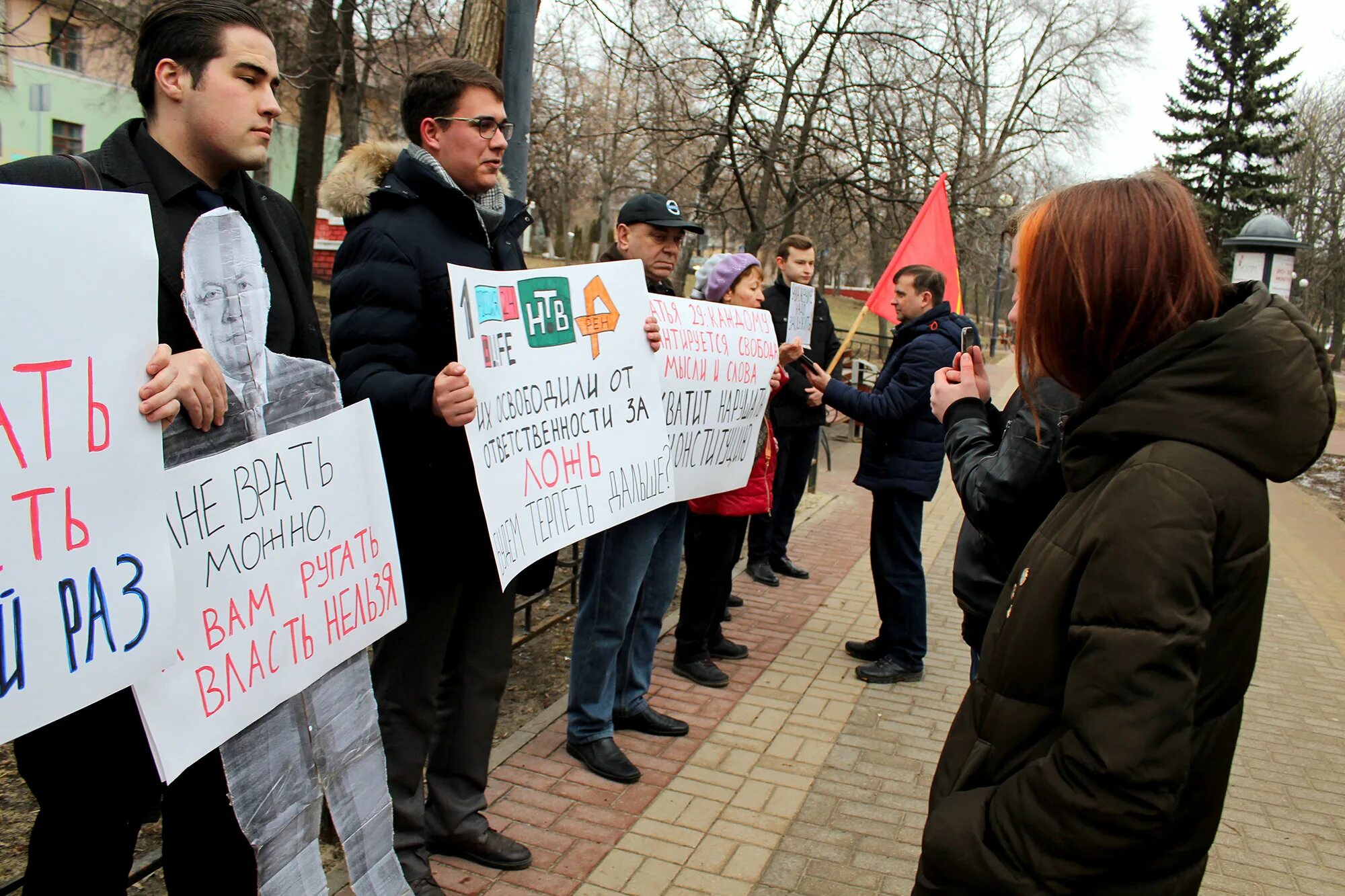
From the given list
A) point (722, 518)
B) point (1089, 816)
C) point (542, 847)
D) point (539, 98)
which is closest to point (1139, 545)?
point (1089, 816)

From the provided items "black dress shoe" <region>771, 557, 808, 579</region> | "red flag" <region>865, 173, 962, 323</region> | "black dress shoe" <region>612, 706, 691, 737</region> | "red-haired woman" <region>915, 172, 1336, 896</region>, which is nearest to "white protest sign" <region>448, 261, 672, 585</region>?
"black dress shoe" <region>612, 706, 691, 737</region>

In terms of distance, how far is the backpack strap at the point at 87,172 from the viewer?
195 cm

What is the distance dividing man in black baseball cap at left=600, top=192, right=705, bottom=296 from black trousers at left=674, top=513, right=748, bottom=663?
3.96ft

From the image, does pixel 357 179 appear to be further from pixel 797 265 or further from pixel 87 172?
pixel 797 265

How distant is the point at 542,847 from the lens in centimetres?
334

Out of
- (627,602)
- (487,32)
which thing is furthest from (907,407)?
(487,32)

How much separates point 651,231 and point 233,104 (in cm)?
202

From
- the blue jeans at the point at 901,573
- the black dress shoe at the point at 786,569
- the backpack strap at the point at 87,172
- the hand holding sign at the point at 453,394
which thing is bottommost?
the black dress shoe at the point at 786,569

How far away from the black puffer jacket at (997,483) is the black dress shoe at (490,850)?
1549mm

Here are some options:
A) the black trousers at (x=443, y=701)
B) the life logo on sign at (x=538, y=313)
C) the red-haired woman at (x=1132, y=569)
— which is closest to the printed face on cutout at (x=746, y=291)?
the life logo on sign at (x=538, y=313)

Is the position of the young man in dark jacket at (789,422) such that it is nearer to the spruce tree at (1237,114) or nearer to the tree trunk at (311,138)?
the tree trunk at (311,138)

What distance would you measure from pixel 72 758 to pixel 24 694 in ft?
1.33

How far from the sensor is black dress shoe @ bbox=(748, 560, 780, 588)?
265 inches

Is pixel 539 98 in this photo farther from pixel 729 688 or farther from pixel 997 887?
pixel 997 887
